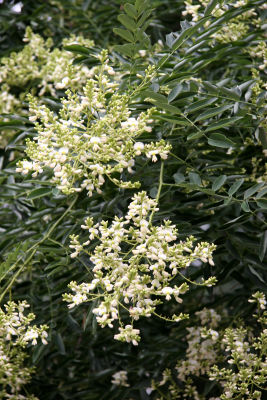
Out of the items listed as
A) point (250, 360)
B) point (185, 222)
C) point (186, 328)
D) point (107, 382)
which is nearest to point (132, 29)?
point (185, 222)

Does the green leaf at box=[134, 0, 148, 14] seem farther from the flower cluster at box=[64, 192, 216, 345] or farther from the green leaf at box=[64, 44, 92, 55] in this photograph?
the flower cluster at box=[64, 192, 216, 345]

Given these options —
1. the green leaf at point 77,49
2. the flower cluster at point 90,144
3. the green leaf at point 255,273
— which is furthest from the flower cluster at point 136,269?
the green leaf at point 77,49

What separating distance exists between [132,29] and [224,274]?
670 millimetres

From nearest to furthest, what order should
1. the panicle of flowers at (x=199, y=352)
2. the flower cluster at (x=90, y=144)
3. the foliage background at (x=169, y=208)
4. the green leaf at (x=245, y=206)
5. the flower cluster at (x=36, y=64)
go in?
the flower cluster at (x=90, y=144) → the green leaf at (x=245, y=206) → the foliage background at (x=169, y=208) → the panicle of flowers at (x=199, y=352) → the flower cluster at (x=36, y=64)

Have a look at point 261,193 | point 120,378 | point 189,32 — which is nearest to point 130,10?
point 189,32

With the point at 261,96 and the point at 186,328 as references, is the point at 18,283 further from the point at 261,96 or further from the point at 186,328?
the point at 261,96

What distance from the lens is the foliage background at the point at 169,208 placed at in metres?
1.44

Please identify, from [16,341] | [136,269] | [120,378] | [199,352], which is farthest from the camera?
[120,378]

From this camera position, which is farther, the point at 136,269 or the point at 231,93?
the point at 231,93

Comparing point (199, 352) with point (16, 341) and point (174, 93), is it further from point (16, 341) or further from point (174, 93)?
point (174, 93)

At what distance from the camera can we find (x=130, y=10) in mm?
1363

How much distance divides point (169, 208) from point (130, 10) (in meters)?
0.47

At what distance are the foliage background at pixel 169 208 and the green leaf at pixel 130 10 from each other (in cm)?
12

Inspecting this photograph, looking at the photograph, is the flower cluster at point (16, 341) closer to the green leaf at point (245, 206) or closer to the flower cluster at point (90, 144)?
the flower cluster at point (90, 144)
